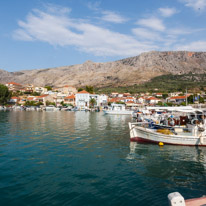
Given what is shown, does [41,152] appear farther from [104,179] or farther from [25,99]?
[25,99]

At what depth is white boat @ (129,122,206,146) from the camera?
1750 centimetres

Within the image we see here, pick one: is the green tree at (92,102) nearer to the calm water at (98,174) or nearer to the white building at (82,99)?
the white building at (82,99)

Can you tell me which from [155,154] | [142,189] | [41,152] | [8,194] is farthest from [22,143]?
[142,189]

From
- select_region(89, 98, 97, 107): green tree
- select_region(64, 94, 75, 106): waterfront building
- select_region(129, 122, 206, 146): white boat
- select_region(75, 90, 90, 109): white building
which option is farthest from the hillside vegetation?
select_region(129, 122, 206, 146): white boat

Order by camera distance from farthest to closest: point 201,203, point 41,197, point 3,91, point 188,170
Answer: point 3,91 → point 188,170 → point 41,197 → point 201,203

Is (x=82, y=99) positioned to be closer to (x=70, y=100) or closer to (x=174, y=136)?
(x=70, y=100)

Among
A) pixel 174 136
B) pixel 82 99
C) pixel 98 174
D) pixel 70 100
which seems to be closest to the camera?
pixel 98 174

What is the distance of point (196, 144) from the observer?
17.6 m

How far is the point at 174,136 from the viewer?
1770 cm

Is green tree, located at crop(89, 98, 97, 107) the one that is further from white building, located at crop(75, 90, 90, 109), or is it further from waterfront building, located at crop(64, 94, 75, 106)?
waterfront building, located at crop(64, 94, 75, 106)

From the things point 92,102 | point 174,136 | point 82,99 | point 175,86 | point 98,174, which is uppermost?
point 175,86

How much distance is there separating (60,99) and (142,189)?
115 meters

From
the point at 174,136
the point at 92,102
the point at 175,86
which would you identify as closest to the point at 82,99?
the point at 92,102

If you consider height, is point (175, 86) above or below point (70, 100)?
above
